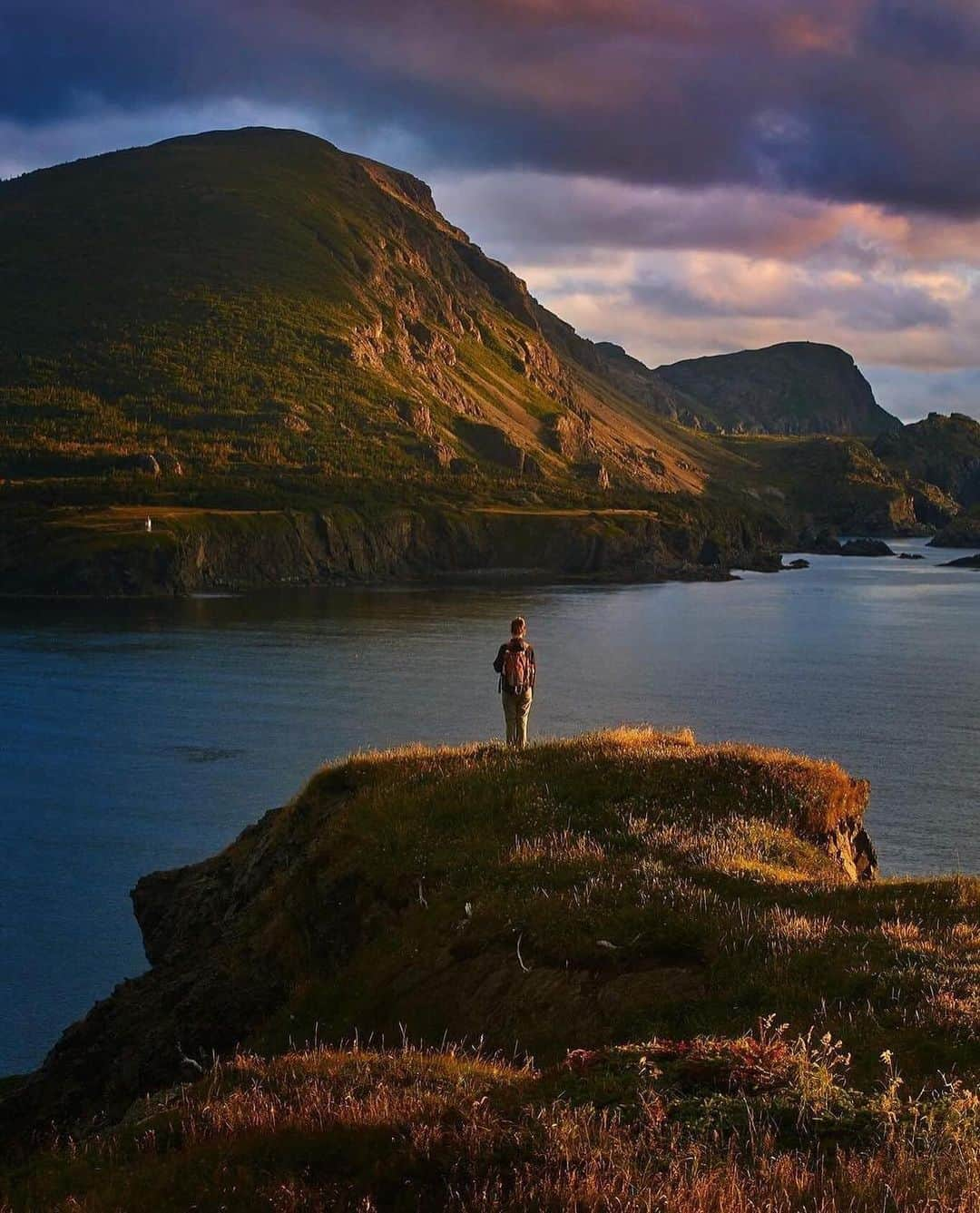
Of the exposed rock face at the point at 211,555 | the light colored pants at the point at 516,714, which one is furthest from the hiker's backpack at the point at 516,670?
the exposed rock face at the point at 211,555

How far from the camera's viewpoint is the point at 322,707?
3255 inches

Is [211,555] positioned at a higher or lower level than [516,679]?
higher

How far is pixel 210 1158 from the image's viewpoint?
873 centimetres

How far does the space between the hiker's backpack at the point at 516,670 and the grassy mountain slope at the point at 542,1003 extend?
336cm

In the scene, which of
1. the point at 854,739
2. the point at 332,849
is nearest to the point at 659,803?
the point at 332,849

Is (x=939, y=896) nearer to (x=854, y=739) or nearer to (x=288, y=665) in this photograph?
(x=854, y=739)

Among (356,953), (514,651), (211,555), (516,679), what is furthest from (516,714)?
(211,555)

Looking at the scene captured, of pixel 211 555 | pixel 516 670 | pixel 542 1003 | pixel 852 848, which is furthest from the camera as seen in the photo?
pixel 211 555

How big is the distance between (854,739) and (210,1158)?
66263 millimetres

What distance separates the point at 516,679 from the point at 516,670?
0.67ft

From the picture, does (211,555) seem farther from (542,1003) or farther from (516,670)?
(542,1003)

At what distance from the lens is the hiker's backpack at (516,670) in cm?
2720

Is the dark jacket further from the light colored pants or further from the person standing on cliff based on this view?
the light colored pants

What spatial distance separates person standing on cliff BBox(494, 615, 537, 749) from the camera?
27.2 m
